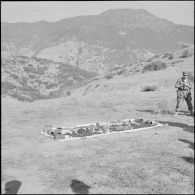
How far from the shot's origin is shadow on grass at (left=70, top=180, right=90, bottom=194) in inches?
316

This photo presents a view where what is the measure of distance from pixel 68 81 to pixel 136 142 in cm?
6634

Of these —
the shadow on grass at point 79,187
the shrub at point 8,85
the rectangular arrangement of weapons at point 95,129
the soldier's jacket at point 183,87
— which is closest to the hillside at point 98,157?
the shadow on grass at point 79,187

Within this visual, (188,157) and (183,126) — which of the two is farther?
(183,126)

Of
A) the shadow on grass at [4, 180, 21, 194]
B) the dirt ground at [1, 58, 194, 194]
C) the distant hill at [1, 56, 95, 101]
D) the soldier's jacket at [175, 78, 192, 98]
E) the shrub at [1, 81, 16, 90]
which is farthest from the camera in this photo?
the shrub at [1, 81, 16, 90]

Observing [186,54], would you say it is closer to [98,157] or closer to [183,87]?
[183,87]

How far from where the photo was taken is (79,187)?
826 centimetres

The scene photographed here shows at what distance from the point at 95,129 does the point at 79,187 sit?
6.48 meters

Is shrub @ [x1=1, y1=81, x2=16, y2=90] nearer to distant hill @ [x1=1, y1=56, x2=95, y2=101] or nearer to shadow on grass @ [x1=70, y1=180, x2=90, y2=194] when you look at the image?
distant hill @ [x1=1, y1=56, x2=95, y2=101]

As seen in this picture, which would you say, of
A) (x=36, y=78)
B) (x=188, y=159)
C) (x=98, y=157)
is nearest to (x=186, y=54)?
(x=36, y=78)

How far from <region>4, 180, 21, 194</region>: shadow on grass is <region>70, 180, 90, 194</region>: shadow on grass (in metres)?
1.22

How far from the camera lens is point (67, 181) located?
8578 mm

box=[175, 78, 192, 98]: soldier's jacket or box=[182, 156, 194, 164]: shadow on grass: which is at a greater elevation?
box=[175, 78, 192, 98]: soldier's jacket

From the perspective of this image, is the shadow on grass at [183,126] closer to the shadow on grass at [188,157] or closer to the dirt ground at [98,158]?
the dirt ground at [98,158]

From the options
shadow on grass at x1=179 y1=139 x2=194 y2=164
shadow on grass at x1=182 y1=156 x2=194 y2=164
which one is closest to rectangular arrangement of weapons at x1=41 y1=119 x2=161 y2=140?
shadow on grass at x1=179 y1=139 x2=194 y2=164
